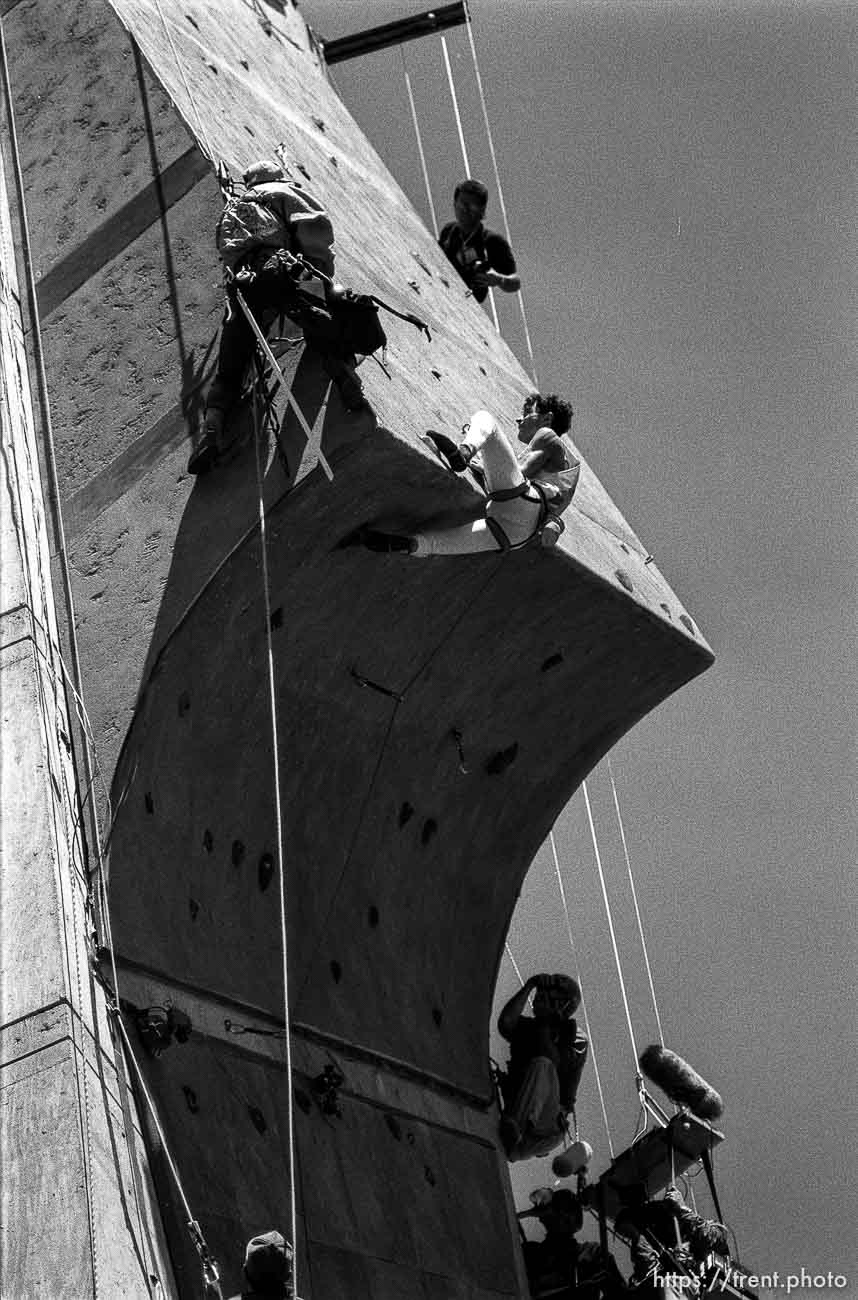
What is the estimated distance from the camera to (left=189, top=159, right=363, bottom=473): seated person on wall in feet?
36.6

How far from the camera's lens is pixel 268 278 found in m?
11.2

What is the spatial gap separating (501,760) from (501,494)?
3139 mm

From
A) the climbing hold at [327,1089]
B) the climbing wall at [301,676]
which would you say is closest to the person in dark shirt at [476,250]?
the climbing wall at [301,676]

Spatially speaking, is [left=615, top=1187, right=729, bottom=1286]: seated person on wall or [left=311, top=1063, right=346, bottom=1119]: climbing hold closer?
[left=311, top=1063, right=346, bottom=1119]: climbing hold

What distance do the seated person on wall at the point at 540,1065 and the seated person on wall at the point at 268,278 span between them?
5.15 metres

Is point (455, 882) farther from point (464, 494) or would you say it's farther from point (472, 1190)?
point (464, 494)

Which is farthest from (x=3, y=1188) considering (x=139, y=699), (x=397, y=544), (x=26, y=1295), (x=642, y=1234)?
(x=642, y=1234)

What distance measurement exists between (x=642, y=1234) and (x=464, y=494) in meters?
5.45

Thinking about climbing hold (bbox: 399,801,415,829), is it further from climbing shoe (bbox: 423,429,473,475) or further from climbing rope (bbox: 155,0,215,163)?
climbing rope (bbox: 155,0,215,163)

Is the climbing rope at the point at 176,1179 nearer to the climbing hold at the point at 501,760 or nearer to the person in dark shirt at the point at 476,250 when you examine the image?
the climbing hold at the point at 501,760

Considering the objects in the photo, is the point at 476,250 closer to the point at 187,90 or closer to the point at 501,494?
the point at 187,90

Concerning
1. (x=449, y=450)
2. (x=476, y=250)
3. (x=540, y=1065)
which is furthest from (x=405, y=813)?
(x=476, y=250)

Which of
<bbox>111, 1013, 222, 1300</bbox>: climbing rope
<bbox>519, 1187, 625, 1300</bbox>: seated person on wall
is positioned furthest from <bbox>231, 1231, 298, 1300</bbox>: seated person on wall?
<bbox>519, 1187, 625, 1300</bbox>: seated person on wall

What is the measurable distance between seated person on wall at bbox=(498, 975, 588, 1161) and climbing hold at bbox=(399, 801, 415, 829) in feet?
5.68
